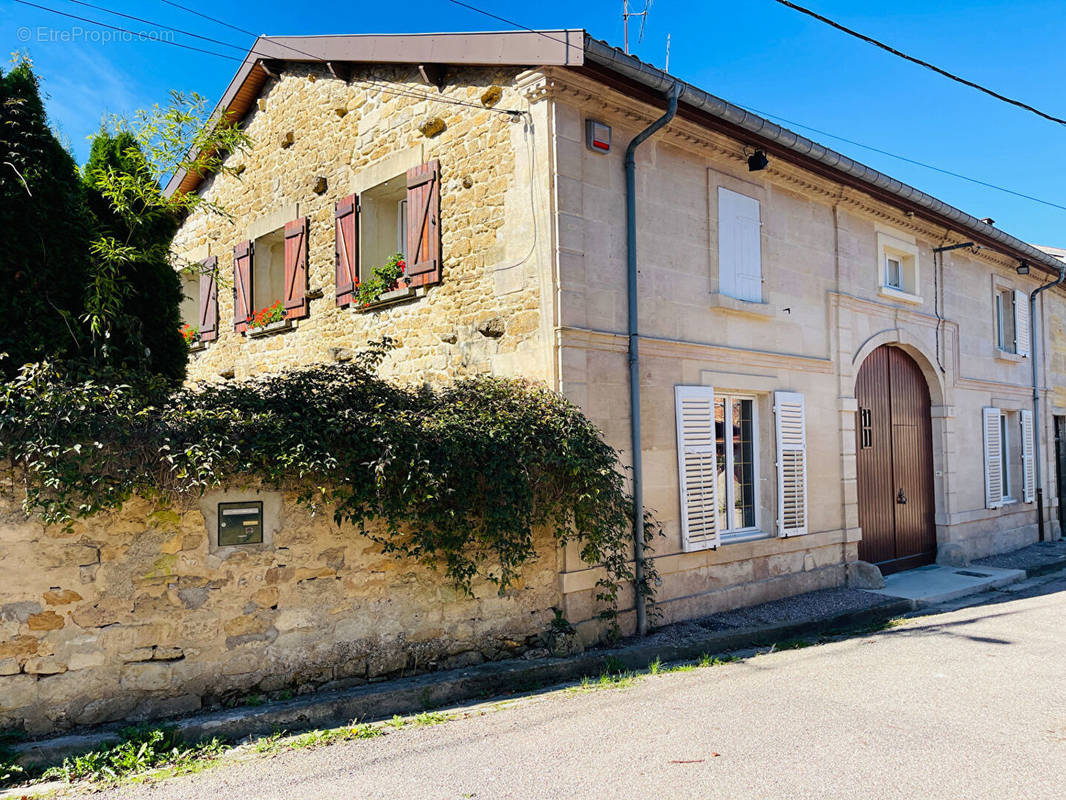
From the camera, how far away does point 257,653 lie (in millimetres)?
5250

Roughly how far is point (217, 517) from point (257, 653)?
94cm

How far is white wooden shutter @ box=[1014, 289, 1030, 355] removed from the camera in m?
14.1

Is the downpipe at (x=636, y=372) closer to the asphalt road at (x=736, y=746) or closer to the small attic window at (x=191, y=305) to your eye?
the asphalt road at (x=736, y=746)

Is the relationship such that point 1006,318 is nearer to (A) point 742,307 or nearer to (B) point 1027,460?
(B) point 1027,460

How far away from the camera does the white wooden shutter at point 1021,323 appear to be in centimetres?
1414

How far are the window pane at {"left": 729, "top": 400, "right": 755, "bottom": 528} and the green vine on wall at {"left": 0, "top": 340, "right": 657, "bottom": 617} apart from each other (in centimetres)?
225

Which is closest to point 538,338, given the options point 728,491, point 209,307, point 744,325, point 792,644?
point 744,325

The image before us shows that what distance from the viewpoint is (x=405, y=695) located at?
5.38 m

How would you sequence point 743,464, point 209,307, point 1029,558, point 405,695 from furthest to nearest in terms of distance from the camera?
point 1029,558, point 209,307, point 743,464, point 405,695

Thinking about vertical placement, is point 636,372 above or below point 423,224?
below

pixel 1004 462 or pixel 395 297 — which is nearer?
pixel 395 297

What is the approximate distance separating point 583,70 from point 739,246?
280 cm

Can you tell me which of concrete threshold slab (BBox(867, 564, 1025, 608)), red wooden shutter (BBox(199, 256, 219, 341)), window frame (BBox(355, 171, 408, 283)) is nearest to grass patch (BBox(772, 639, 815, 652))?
concrete threshold slab (BBox(867, 564, 1025, 608))

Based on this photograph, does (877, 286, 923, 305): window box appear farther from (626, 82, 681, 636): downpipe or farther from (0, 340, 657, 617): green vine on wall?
(0, 340, 657, 617): green vine on wall
